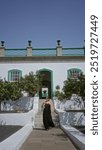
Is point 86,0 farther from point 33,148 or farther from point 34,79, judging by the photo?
point 34,79

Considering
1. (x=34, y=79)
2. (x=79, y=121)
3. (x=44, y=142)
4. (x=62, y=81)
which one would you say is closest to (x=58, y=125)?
(x=79, y=121)

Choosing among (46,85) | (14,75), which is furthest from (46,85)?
(14,75)

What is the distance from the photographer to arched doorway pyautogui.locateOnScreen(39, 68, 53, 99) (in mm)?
28984

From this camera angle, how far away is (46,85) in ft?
101

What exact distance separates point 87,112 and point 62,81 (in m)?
23.2

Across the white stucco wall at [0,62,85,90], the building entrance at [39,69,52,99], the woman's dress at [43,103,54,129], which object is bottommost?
the woman's dress at [43,103,54,129]

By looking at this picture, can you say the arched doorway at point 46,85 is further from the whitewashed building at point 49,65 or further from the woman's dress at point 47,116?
the woman's dress at point 47,116

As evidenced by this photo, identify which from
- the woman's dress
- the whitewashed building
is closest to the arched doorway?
the whitewashed building

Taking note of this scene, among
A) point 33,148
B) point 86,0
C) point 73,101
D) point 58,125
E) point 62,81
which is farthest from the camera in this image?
point 62,81

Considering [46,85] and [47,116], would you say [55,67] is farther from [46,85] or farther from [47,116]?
[47,116]

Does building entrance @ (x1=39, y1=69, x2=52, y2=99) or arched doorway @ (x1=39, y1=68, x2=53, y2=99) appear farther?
building entrance @ (x1=39, y1=69, x2=52, y2=99)

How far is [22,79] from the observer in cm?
2619

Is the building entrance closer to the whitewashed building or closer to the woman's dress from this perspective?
the whitewashed building

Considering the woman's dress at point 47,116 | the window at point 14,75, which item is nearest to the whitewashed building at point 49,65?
the window at point 14,75
